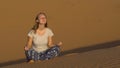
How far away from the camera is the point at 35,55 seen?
250 inches

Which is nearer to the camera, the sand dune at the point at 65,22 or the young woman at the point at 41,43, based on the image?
the young woman at the point at 41,43

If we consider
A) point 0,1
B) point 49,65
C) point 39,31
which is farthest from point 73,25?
point 49,65

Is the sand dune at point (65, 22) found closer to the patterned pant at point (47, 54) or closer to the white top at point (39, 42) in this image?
the white top at point (39, 42)

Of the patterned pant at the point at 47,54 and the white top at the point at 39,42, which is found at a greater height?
the white top at the point at 39,42

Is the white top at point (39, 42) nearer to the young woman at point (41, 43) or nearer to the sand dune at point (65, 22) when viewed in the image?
the young woman at point (41, 43)

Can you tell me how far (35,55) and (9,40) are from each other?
271 centimetres

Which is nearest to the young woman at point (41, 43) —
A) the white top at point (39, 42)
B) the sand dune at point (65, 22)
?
the white top at point (39, 42)

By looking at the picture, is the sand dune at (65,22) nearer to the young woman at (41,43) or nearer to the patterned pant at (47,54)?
the young woman at (41,43)

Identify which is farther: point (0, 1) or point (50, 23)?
point (50, 23)

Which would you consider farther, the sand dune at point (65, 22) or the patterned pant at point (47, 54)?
the sand dune at point (65, 22)

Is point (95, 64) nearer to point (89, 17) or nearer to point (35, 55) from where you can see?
point (35, 55)

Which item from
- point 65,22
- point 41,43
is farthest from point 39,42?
point 65,22

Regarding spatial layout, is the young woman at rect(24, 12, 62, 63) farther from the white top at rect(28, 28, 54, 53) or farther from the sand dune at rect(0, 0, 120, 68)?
the sand dune at rect(0, 0, 120, 68)

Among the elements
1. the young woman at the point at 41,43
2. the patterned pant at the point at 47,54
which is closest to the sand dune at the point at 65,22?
the young woman at the point at 41,43
